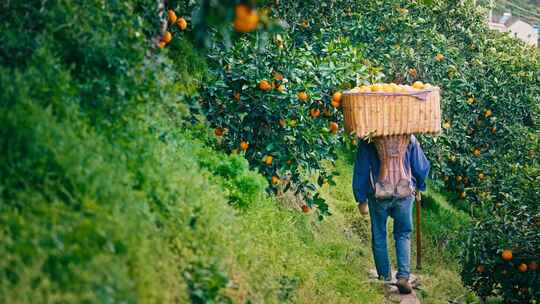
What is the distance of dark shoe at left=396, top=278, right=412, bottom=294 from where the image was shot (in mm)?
6570

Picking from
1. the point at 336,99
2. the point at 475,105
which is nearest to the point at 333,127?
the point at 336,99

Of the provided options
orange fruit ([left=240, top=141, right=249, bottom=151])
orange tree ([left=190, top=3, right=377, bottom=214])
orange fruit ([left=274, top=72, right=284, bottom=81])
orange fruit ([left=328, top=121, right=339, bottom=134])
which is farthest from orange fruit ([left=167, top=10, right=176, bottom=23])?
orange fruit ([left=328, top=121, right=339, bottom=134])

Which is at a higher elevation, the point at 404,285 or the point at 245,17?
the point at 245,17

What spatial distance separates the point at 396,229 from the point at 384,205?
262mm

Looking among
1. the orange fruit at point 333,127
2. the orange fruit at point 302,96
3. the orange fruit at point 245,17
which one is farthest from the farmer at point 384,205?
the orange fruit at point 245,17

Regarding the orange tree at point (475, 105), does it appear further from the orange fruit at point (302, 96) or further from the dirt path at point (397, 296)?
the orange fruit at point (302, 96)

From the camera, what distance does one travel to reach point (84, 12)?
4.55m

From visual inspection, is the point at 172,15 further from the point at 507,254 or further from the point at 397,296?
the point at 507,254

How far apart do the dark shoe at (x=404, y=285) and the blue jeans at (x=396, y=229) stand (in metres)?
0.04

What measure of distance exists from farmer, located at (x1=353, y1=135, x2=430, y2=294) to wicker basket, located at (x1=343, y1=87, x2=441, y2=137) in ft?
1.07

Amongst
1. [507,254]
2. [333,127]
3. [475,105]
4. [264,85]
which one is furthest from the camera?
[475,105]

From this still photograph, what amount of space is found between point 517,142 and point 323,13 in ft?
9.50

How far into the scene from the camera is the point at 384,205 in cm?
664

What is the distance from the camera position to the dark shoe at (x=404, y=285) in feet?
21.6
